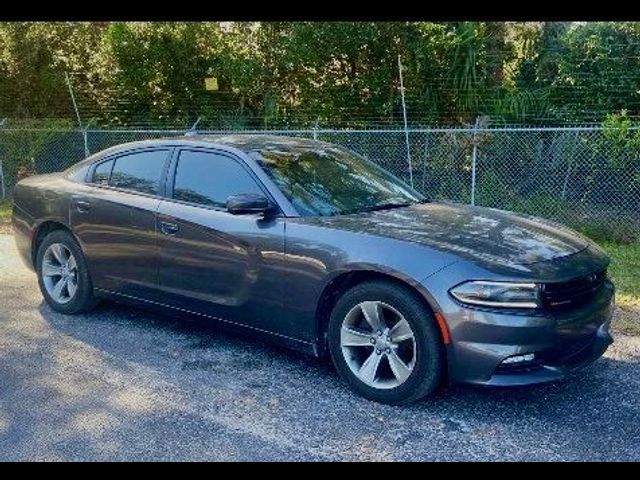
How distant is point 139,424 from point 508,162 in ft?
21.8

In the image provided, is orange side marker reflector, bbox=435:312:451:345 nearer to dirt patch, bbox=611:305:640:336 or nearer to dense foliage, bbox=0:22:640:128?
dirt patch, bbox=611:305:640:336

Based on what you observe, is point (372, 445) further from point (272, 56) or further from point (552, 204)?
point (272, 56)

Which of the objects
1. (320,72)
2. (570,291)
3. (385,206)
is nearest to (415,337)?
(570,291)

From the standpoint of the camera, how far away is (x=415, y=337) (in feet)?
→ 11.5

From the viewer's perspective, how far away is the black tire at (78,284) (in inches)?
202

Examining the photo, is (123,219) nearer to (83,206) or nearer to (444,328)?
(83,206)

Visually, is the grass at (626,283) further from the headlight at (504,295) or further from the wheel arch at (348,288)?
the wheel arch at (348,288)

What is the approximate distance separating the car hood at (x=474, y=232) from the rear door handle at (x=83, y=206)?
2063mm

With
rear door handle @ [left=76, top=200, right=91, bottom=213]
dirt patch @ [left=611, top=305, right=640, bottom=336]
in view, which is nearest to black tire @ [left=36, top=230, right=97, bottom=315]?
rear door handle @ [left=76, top=200, right=91, bottom=213]

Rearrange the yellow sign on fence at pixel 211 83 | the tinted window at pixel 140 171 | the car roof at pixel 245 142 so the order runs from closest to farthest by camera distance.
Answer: the car roof at pixel 245 142 < the tinted window at pixel 140 171 < the yellow sign on fence at pixel 211 83

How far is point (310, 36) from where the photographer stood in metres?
10.3

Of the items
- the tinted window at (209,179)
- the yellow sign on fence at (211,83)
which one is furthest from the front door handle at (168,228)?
the yellow sign on fence at (211,83)

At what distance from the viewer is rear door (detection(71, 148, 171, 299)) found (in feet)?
15.3

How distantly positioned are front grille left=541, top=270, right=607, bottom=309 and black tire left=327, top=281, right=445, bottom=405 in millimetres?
620
